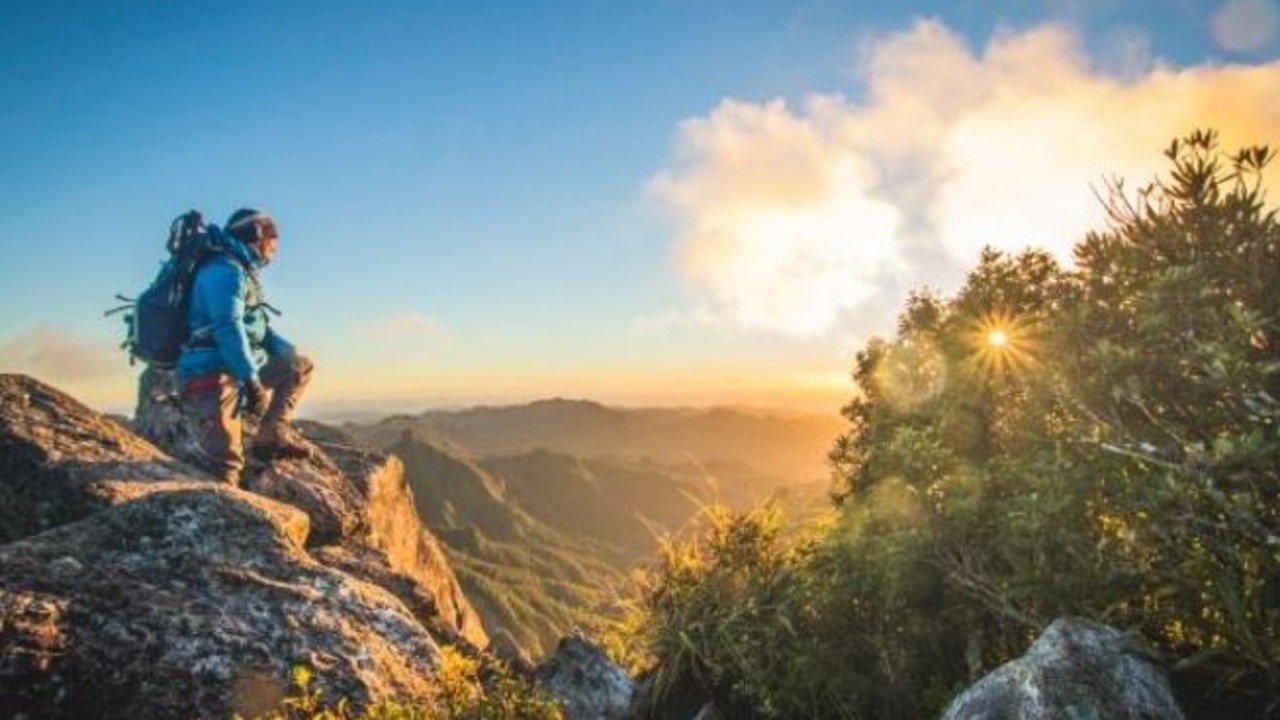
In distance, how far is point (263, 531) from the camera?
775 cm

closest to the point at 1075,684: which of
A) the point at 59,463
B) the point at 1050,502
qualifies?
the point at 1050,502

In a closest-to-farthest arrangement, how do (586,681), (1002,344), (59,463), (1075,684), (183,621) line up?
1. (1075,684)
2. (183,621)
3. (1002,344)
4. (586,681)
5. (59,463)

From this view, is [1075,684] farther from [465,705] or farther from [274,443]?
[274,443]

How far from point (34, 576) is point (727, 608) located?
682cm

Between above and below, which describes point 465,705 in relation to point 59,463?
below

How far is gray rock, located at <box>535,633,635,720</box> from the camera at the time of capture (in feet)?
29.0

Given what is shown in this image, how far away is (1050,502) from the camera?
6.52 metres

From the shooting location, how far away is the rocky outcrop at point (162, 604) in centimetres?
570

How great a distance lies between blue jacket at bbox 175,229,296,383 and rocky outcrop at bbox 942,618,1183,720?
9250 millimetres

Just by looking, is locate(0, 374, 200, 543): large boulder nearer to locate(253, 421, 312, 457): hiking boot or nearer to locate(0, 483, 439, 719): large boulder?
locate(0, 483, 439, 719): large boulder

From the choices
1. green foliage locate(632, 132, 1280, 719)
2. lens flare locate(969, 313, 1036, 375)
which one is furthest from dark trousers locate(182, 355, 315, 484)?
lens flare locate(969, 313, 1036, 375)

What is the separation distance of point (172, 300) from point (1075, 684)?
435 inches

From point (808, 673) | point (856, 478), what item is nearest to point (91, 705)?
point (808, 673)

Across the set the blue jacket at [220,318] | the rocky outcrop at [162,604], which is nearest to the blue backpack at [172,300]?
the blue jacket at [220,318]
